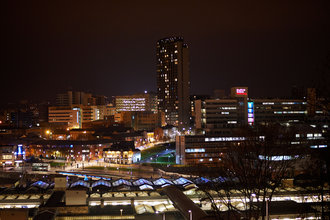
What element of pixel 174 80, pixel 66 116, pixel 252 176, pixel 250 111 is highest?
pixel 174 80

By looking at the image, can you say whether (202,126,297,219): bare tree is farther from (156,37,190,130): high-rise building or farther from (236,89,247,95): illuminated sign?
(156,37,190,130): high-rise building

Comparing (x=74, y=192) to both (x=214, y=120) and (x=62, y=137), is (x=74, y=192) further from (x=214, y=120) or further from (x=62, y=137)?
(x=62, y=137)

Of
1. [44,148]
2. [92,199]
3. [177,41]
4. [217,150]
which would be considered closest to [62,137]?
[44,148]

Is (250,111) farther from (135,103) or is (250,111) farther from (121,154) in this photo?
(135,103)

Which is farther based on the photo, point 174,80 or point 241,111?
point 174,80

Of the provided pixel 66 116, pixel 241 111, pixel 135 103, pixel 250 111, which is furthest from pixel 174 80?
pixel 241 111

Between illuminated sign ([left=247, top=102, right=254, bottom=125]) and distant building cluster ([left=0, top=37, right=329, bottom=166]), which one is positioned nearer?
distant building cluster ([left=0, top=37, right=329, bottom=166])

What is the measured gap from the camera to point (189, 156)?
44.7 metres

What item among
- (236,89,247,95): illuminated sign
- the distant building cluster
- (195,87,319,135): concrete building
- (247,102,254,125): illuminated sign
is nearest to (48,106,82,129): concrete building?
the distant building cluster

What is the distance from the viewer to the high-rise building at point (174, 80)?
101 m

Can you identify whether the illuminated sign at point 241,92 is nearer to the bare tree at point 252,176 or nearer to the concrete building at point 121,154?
the concrete building at point 121,154

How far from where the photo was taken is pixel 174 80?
103 metres

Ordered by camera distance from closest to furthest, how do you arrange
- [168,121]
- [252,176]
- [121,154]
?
1. [252,176]
2. [121,154]
3. [168,121]

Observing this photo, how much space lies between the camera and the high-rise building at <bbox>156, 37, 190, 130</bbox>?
101438 mm
